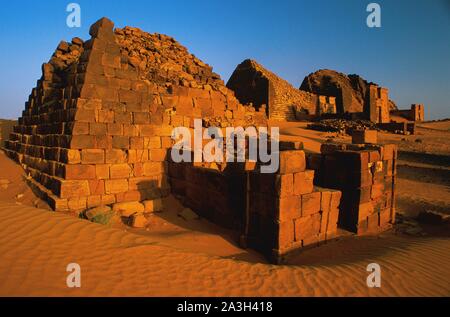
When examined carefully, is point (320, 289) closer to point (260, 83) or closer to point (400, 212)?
point (400, 212)

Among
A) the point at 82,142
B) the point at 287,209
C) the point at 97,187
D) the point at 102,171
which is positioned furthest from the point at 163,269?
the point at 82,142

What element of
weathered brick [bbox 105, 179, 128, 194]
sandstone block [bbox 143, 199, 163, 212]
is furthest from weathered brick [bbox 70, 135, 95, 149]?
sandstone block [bbox 143, 199, 163, 212]

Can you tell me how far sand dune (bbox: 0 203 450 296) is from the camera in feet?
13.3

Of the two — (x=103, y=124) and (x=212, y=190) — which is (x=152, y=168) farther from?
(x=212, y=190)

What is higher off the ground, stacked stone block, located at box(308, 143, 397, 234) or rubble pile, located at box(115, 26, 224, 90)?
rubble pile, located at box(115, 26, 224, 90)

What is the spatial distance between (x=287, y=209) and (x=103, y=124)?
18.6 feet

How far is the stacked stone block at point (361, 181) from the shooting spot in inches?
295

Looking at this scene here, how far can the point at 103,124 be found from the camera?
328 inches

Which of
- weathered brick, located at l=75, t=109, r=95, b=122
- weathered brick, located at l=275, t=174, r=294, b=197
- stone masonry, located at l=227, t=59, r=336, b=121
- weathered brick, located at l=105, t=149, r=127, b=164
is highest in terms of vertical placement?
stone masonry, located at l=227, t=59, r=336, b=121

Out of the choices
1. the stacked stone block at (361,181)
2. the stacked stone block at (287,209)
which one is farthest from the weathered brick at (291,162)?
the stacked stone block at (361,181)

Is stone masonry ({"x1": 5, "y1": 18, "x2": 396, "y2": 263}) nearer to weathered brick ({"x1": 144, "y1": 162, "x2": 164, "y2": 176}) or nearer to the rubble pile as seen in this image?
weathered brick ({"x1": 144, "y1": 162, "x2": 164, "y2": 176})

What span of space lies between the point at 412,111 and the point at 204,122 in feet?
132

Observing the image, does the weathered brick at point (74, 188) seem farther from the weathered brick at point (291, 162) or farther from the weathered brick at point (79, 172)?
the weathered brick at point (291, 162)

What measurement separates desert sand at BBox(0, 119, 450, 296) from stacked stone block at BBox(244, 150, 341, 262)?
0.32m
